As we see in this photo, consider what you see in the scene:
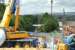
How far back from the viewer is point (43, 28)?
56.1 ft

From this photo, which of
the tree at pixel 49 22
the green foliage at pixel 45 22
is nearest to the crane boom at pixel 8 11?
the green foliage at pixel 45 22

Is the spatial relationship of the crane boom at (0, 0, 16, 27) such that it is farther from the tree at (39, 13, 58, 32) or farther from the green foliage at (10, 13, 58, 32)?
the tree at (39, 13, 58, 32)

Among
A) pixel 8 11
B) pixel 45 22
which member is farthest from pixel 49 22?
pixel 8 11

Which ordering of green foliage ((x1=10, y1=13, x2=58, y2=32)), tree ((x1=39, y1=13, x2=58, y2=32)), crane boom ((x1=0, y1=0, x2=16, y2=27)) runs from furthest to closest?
1. tree ((x1=39, y1=13, x2=58, y2=32))
2. green foliage ((x1=10, y1=13, x2=58, y2=32))
3. crane boom ((x1=0, y1=0, x2=16, y2=27))

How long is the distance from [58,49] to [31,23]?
45.8 feet

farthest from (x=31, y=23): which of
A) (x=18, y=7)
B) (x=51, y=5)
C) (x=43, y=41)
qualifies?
(x=43, y=41)

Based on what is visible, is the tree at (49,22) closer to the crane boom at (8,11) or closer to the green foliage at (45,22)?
the green foliage at (45,22)

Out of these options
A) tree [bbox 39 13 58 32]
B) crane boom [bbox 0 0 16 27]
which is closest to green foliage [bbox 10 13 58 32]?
tree [bbox 39 13 58 32]

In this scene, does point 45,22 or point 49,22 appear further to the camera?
point 49,22

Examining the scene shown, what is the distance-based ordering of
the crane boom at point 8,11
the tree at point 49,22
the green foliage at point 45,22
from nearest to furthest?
1. the crane boom at point 8,11
2. the green foliage at point 45,22
3. the tree at point 49,22

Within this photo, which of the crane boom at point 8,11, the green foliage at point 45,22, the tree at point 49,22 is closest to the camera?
the crane boom at point 8,11

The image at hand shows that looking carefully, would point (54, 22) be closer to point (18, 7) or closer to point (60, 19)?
point (60, 19)

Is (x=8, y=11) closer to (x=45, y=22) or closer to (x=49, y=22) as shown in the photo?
(x=45, y=22)

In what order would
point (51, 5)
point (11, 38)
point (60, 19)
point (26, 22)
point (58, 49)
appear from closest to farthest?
point (58, 49)
point (11, 38)
point (51, 5)
point (60, 19)
point (26, 22)
